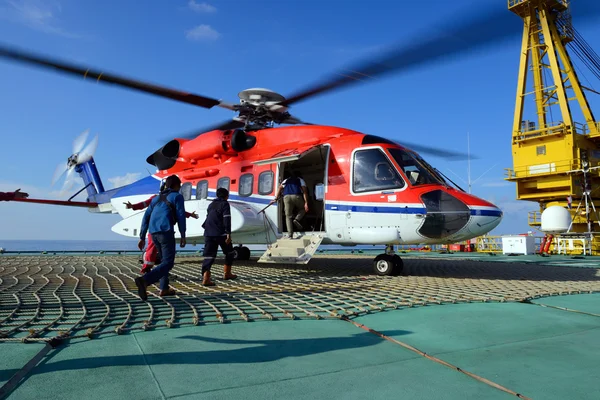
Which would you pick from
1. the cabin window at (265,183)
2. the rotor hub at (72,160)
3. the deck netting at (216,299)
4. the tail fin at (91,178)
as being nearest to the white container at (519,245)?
the deck netting at (216,299)

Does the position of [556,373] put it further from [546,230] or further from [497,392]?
[546,230]

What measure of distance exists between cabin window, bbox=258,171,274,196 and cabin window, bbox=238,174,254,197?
26cm

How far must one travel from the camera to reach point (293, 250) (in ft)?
25.3

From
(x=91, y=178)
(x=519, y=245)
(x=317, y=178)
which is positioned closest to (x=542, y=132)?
(x=519, y=245)

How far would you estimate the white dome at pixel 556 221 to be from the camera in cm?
1684

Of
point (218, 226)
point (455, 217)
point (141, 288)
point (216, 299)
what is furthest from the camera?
point (455, 217)

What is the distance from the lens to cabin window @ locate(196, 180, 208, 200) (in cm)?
990

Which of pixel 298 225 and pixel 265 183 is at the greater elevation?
pixel 265 183

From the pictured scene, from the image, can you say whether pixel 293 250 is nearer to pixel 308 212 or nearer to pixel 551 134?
pixel 308 212

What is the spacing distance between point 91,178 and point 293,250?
9867 mm

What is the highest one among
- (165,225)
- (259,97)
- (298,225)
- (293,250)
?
(259,97)

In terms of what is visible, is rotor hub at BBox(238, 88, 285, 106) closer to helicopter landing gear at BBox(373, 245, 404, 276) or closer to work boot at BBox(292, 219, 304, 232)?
work boot at BBox(292, 219, 304, 232)

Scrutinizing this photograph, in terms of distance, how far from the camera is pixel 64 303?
4152 millimetres

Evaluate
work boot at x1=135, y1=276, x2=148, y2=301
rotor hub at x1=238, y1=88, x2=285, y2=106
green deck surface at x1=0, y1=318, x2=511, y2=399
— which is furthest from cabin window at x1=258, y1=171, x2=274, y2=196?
green deck surface at x1=0, y1=318, x2=511, y2=399
